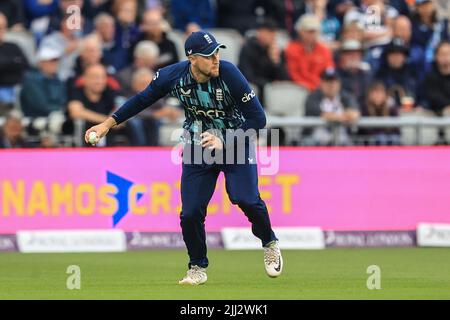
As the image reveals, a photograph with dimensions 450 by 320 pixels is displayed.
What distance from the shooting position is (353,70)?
1802 cm

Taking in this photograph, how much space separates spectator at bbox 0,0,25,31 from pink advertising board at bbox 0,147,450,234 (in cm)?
368

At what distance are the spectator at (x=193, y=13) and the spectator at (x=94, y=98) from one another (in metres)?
2.72

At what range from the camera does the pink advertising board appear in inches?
607

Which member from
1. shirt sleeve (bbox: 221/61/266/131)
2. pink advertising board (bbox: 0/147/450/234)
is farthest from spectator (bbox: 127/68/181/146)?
shirt sleeve (bbox: 221/61/266/131)

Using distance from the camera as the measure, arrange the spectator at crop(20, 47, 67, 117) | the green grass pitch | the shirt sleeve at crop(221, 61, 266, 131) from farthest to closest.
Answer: the spectator at crop(20, 47, 67, 117) → the shirt sleeve at crop(221, 61, 266, 131) → the green grass pitch

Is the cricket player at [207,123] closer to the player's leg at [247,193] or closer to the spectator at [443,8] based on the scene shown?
the player's leg at [247,193]

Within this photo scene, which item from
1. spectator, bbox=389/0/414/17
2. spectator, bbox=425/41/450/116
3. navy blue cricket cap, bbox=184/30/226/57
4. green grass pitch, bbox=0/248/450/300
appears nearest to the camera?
green grass pitch, bbox=0/248/450/300

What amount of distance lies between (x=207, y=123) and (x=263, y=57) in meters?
7.49

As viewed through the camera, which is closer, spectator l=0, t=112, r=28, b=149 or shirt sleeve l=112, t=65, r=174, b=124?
shirt sleeve l=112, t=65, r=174, b=124

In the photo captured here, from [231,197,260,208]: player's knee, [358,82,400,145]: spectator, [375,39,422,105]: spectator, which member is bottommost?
[231,197,260,208]: player's knee

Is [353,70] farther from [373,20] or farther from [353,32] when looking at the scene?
[373,20]

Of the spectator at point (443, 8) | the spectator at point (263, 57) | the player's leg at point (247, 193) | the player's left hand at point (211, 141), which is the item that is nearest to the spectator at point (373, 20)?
the spectator at point (443, 8)

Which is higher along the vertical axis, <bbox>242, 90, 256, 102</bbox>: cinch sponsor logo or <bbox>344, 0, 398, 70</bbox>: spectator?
<bbox>344, 0, 398, 70</bbox>: spectator

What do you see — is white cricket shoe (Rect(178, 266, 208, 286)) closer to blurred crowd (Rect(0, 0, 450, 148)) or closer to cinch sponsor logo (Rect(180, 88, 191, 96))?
cinch sponsor logo (Rect(180, 88, 191, 96))
